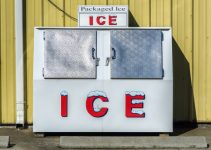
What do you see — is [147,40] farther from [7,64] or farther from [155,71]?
[7,64]

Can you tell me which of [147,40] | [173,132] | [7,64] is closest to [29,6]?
[7,64]

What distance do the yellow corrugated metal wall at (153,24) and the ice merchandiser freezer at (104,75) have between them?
91cm

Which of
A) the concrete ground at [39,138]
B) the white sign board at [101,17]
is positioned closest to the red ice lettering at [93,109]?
the concrete ground at [39,138]

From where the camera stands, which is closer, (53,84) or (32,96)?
(53,84)

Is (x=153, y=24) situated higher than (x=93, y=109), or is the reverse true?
(x=153, y=24)

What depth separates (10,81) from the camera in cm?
1115

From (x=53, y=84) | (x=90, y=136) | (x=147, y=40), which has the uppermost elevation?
(x=147, y=40)

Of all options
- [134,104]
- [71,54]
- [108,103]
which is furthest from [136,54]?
[71,54]

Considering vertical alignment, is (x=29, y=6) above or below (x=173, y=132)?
above

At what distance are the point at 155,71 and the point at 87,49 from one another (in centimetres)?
117

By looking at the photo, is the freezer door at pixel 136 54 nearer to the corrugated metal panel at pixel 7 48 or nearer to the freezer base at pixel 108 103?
the freezer base at pixel 108 103

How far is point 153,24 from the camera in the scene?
11.2 metres

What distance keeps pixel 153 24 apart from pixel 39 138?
2872 millimetres

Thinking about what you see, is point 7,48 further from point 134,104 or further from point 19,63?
point 134,104
